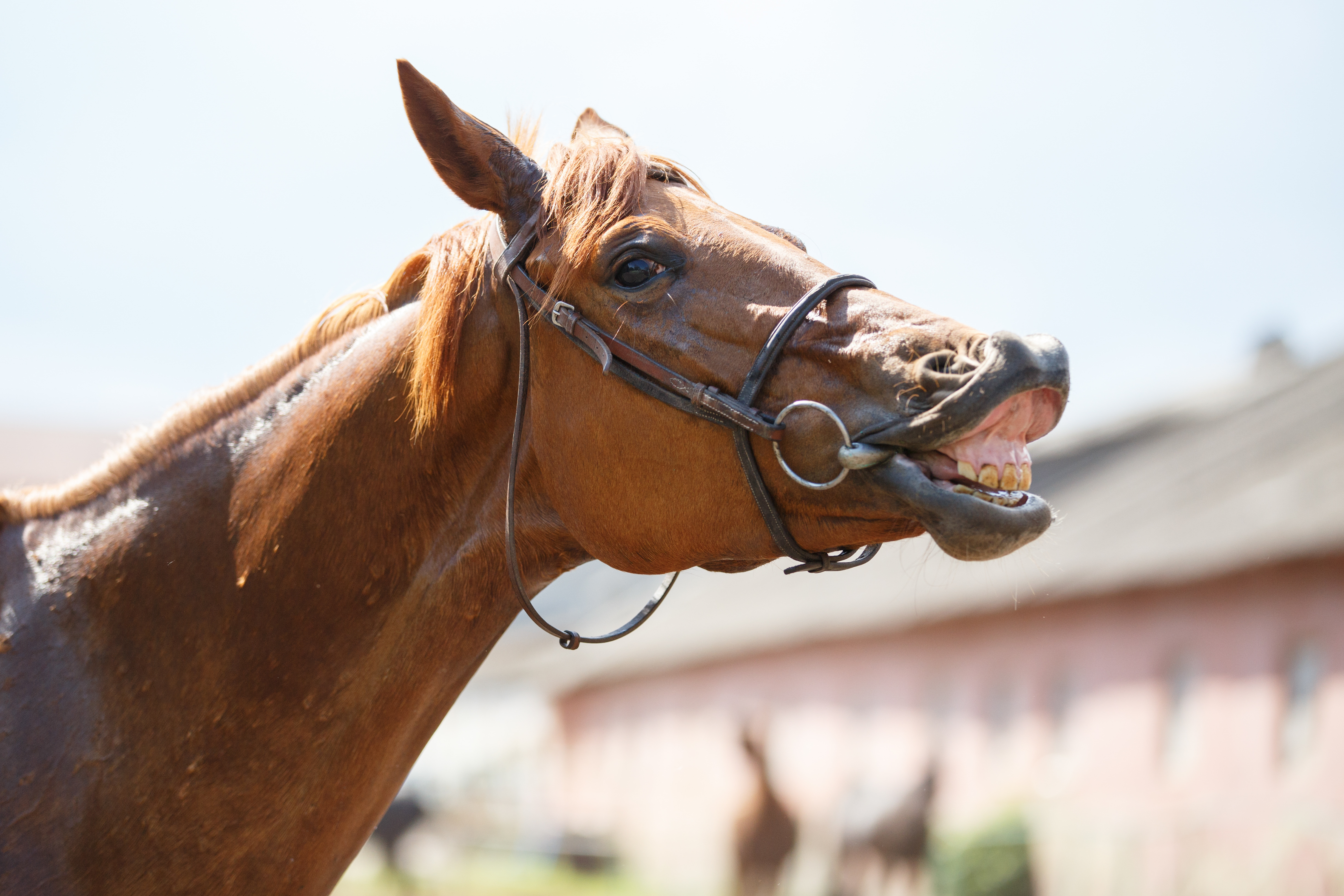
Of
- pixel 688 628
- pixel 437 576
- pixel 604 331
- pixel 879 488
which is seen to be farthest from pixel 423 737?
pixel 688 628

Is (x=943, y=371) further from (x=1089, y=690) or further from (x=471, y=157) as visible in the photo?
(x=1089, y=690)

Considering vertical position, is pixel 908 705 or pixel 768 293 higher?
pixel 768 293

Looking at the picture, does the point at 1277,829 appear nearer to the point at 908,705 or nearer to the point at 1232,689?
the point at 1232,689

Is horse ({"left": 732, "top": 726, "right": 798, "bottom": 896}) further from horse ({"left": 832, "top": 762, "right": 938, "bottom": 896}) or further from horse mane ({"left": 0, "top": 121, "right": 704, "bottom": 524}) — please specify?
horse mane ({"left": 0, "top": 121, "right": 704, "bottom": 524})

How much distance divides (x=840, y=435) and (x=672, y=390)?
1.39ft

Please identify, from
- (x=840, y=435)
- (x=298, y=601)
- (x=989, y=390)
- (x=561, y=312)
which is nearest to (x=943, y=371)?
(x=989, y=390)

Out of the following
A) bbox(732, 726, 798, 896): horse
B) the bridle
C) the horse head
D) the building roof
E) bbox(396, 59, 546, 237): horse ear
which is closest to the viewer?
the horse head

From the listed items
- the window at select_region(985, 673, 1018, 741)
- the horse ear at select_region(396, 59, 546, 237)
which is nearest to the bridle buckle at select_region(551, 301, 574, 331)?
the horse ear at select_region(396, 59, 546, 237)

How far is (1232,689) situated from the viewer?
13.5m

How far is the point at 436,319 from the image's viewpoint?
2652 millimetres

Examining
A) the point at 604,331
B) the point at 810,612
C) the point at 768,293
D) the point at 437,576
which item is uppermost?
the point at 768,293

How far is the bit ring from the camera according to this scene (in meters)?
2.28

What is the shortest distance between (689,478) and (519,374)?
52 cm

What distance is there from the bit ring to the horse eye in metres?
0.50
